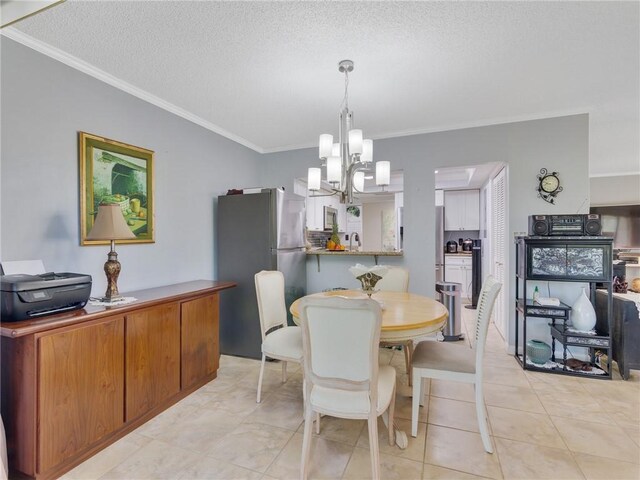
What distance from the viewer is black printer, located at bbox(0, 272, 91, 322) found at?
5.10ft

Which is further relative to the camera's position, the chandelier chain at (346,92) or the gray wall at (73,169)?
the chandelier chain at (346,92)

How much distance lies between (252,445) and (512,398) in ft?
6.53

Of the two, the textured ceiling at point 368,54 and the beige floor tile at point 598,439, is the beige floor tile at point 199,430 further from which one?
the textured ceiling at point 368,54

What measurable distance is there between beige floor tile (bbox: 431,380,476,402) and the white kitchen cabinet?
155 inches

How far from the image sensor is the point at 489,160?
11.3 ft

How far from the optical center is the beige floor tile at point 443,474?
164 centimetres

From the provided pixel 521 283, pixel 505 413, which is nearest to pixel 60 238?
pixel 505 413

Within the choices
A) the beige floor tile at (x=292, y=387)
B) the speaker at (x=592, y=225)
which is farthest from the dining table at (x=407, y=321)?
the speaker at (x=592, y=225)

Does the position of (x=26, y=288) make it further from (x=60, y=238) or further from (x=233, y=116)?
(x=233, y=116)

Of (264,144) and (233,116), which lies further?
(264,144)

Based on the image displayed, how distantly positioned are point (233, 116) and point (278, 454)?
3.02m

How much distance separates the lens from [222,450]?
74.1 inches

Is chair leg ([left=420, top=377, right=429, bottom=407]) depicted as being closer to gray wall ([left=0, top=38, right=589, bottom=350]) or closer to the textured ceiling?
gray wall ([left=0, top=38, right=589, bottom=350])

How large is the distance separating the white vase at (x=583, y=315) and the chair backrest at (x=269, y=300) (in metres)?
2.70
